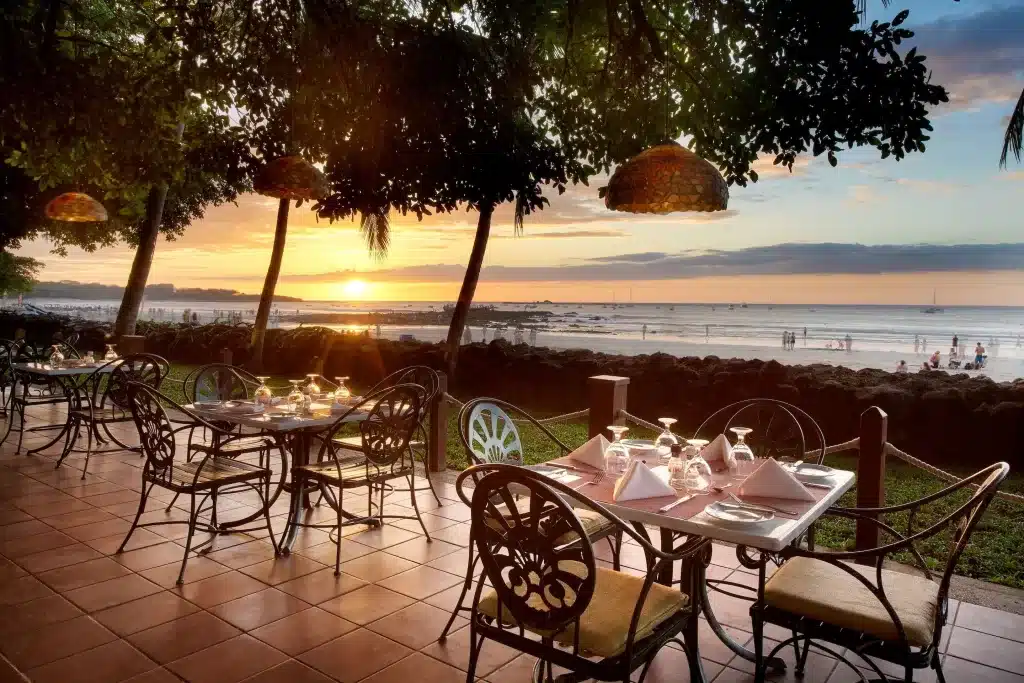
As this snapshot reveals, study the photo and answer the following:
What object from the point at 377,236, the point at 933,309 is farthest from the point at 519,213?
the point at 933,309

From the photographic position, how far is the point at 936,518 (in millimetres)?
5113

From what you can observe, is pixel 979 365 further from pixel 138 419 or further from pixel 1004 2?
pixel 138 419

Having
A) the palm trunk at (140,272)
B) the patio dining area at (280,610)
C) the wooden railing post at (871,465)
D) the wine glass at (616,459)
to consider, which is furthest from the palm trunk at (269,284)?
the wooden railing post at (871,465)

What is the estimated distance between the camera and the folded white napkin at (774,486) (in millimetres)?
2416

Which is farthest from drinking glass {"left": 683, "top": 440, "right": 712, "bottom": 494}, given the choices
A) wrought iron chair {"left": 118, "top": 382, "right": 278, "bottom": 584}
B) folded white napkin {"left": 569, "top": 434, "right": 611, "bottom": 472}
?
wrought iron chair {"left": 118, "top": 382, "right": 278, "bottom": 584}

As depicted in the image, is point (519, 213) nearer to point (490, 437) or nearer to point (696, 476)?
point (490, 437)

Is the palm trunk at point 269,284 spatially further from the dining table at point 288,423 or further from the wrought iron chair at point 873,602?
the wrought iron chair at point 873,602

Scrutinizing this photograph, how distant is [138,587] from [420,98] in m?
4.54

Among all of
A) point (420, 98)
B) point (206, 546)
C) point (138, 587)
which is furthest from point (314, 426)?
point (420, 98)

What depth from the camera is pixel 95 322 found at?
17516 millimetres

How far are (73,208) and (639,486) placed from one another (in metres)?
6.65

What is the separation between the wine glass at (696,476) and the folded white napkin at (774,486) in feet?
0.44

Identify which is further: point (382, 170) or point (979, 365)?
point (979, 365)

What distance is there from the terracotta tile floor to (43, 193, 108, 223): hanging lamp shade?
346cm
